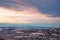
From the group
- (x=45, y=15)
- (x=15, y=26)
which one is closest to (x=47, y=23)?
(x=45, y=15)

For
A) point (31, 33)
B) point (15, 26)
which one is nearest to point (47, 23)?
point (31, 33)

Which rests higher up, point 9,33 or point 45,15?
point 45,15

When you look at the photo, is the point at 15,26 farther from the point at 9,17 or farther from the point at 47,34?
the point at 47,34

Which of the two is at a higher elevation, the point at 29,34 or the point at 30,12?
the point at 30,12

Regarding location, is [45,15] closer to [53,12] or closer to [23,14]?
[53,12]

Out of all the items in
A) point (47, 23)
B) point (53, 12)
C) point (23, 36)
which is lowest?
point (23, 36)

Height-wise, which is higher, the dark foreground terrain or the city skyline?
the city skyline

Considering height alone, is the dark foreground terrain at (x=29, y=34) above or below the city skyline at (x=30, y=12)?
below
